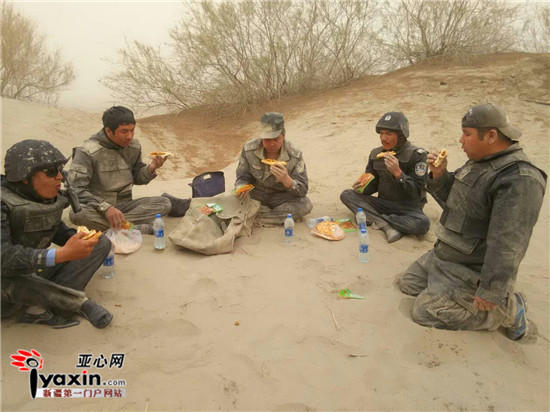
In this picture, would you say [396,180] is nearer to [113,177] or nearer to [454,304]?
[454,304]

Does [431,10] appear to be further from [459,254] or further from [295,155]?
[459,254]

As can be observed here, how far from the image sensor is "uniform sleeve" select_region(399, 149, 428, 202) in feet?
13.4

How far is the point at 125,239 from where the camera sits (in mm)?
3877

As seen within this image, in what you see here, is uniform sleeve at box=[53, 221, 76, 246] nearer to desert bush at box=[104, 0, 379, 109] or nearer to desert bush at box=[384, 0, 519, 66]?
desert bush at box=[104, 0, 379, 109]

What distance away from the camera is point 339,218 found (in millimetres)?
4945

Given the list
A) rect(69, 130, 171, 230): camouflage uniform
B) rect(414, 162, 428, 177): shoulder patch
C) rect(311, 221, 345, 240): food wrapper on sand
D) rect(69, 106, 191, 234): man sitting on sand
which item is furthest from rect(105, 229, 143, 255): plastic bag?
rect(414, 162, 428, 177): shoulder patch

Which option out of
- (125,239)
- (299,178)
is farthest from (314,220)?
(125,239)

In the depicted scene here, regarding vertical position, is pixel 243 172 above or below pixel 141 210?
above

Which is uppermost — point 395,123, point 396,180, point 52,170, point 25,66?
point 25,66

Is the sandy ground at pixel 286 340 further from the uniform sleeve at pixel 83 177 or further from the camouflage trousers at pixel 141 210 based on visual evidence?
the uniform sleeve at pixel 83 177

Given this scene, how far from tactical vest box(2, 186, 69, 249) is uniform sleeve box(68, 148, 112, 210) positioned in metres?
1.14

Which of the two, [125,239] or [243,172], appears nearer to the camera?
[125,239]

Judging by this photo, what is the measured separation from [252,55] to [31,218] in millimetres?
11600

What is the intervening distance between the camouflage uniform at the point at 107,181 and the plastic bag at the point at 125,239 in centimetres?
26
